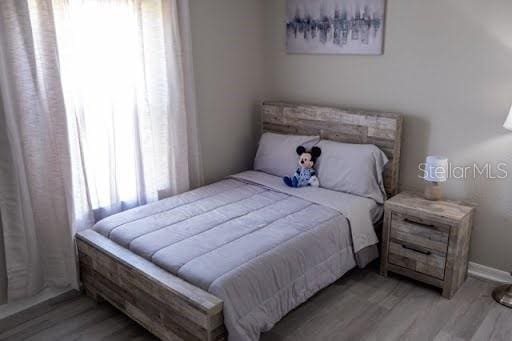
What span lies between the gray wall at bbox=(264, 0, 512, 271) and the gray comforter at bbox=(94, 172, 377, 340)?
70 cm

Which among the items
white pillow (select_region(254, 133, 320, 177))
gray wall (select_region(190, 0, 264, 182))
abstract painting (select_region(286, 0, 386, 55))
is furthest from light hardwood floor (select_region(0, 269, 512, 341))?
abstract painting (select_region(286, 0, 386, 55))

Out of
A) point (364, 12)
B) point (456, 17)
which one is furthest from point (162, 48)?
point (456, 17)

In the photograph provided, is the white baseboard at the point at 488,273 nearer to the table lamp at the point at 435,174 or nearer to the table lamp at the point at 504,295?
the table lamp at the point at 504,295

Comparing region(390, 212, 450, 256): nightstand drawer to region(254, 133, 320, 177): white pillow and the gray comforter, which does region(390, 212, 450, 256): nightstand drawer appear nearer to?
the gray comforter

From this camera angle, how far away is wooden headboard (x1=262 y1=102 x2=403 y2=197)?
3111 millimetres

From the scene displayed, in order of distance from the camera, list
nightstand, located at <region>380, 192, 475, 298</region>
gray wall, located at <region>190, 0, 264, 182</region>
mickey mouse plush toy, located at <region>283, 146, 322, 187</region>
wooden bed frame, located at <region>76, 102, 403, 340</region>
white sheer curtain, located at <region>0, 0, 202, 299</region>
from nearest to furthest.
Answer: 1. wooden bed frame, located at <region>76, 102, 403, 340</region>
2. white sheer curtain, located at <region>0, 0, 202, 299</region>
3. nightstand, located at <region>380, 192, 475, 298</region>
4. mickey mouse plush toy, located at <region>283, 146, 322, 187</region>
5. gray wall, located at <region>190, 0, 264, 182</region>

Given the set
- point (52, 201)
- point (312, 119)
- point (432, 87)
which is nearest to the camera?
point (52, 201)

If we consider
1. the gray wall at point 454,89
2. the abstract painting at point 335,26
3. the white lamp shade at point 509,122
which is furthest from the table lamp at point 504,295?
the abstract painting at point 335,26

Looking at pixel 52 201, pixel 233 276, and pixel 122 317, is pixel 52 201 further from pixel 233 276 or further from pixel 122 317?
pixel 233 276

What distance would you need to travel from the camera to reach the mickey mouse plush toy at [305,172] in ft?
10.7

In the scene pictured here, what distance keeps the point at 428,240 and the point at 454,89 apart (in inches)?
40.2

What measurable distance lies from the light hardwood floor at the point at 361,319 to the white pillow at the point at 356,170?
666 millimetres

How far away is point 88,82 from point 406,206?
2.17m

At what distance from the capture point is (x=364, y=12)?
10.4ft
